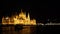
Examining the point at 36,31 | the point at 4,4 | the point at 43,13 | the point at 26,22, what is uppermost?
the point at 4,4

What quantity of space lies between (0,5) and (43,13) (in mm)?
499

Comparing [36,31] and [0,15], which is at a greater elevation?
[0,15]

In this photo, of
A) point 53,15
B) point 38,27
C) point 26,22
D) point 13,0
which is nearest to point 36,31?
point 38,27

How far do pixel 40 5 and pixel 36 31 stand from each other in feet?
0.98

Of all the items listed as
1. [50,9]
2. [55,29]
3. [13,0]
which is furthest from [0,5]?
[55,29]

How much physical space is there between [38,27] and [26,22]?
148 millimetres

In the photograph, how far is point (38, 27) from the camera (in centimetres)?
146

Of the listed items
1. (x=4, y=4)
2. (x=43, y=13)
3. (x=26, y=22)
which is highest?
(x=4, y=4)

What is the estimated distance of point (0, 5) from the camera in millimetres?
1473

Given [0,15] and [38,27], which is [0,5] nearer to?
[0,15]

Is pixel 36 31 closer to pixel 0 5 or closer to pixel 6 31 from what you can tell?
pixel 6 31

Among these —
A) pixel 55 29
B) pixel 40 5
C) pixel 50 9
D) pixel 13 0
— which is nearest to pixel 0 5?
pixel 13 0

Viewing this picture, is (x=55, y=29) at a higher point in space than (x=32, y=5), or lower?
lower

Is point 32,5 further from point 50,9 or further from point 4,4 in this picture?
point 4,4
